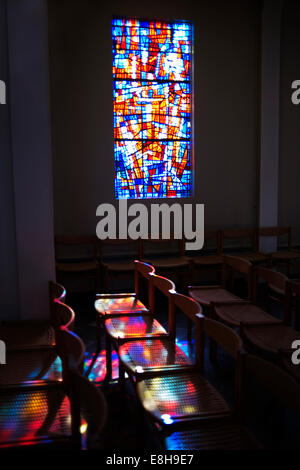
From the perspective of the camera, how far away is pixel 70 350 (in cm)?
268

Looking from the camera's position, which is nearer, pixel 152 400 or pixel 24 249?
pixel 152 400

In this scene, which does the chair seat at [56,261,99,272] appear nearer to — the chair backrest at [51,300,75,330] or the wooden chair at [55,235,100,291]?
the wooden chair at [55,235,100,291]

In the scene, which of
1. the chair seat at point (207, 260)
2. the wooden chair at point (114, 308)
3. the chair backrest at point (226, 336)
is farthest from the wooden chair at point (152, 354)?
the chair seat at point (207, 260)

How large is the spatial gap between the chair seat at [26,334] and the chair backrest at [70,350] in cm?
84

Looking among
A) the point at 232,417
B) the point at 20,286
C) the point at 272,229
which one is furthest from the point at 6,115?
A: the point at 272,229

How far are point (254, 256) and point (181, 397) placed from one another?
4.64 m

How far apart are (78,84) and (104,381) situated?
14.5 ft

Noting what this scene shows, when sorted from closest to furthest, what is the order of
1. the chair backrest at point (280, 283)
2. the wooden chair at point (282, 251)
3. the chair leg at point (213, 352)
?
the chair backrest at point (280, 283), the chair leg at point (213, 352), the wooden chair at point (282, 251)

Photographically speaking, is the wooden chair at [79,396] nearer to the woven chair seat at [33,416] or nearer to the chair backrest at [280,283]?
the woven chair seat at [33,416]

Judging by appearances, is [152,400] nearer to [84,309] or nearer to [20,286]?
[20,286]

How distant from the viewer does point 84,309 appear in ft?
21.5

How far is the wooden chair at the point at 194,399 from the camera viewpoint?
2.52 meters

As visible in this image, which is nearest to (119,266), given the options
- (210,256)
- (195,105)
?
(210,256)

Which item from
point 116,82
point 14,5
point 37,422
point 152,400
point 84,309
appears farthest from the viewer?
point 116,82
